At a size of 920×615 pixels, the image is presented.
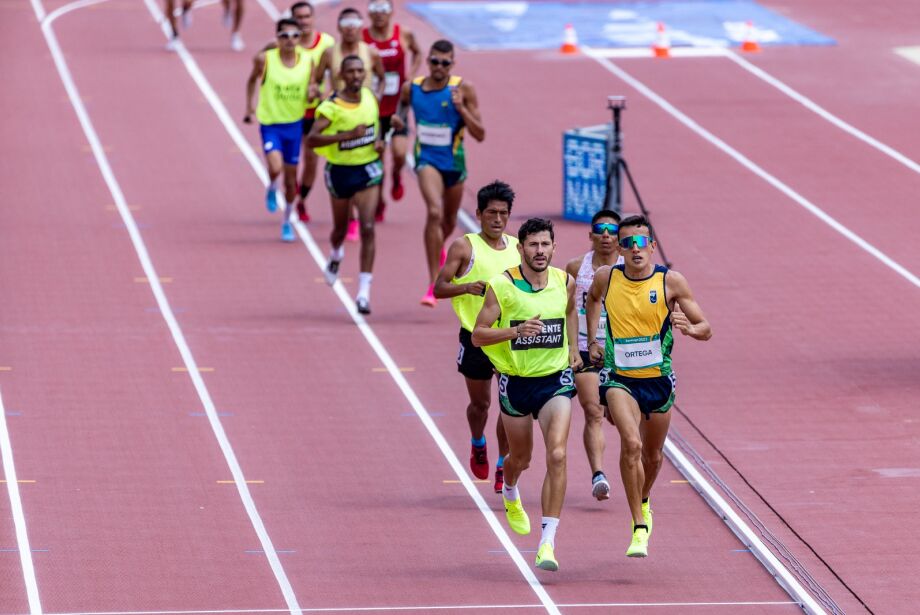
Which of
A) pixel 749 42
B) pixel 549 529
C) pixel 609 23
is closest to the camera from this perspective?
pixel 549 529

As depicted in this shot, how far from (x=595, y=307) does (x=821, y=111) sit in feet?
54.8

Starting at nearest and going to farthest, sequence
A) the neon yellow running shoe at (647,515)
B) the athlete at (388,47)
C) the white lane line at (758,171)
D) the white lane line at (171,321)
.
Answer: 1. the neon yellow running shoe at (647,515)
2. the white lane line at (171,321)
3. the white lane line at (758,171)
4. the athlete at (388,47)

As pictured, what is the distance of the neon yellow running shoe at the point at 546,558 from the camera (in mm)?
11297

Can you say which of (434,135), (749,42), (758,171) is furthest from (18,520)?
(749,42)

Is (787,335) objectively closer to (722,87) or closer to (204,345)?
(204,345)

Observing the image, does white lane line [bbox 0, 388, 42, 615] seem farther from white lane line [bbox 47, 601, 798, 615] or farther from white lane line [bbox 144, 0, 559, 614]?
white lane line [bbox 144, 0, 559, 614]

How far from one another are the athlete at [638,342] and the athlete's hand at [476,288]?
0.84 m

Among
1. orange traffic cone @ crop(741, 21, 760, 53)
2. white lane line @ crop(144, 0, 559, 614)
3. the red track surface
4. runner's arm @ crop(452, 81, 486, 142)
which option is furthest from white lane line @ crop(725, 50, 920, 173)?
runner's arm @ crop(452, 81, 486, 142)

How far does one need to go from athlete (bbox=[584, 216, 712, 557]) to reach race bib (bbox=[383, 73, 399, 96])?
975 cm

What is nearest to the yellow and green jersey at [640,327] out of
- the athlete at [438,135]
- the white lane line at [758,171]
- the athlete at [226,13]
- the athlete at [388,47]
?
the athlete at [438,135]

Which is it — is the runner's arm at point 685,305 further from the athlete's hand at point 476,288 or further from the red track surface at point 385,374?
the red track surface at point 385,374

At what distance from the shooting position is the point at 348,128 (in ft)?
58.3

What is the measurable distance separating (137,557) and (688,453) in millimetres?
4161

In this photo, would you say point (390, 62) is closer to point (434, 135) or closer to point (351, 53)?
point (351, 53)
